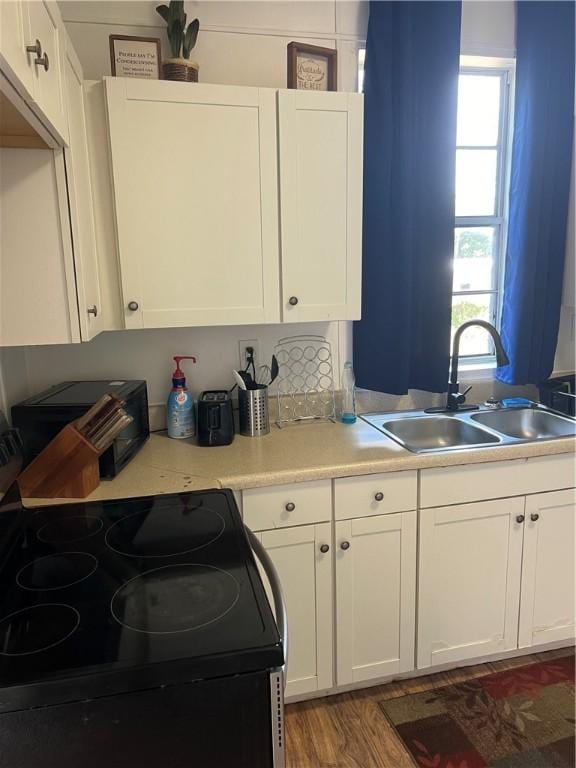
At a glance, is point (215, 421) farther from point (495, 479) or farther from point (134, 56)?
point (134, 56)

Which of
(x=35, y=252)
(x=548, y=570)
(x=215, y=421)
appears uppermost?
(x=35, y=252)

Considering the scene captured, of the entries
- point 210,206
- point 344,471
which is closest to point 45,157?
point 210,206

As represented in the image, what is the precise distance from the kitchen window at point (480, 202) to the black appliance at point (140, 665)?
183cm

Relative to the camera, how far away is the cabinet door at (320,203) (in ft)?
6.03

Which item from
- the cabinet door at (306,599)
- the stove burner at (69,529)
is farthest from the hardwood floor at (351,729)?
the stove burner at (69,529)

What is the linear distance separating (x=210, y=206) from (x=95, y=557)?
45.1 inches

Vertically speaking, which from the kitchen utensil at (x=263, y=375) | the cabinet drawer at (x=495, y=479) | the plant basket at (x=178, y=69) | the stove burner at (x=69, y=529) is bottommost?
the cabinet drawer at (x=495, y=479)

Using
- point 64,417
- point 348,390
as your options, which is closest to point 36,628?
point 64,417

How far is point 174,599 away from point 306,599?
0.87 meters

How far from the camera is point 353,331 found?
92.0 inches

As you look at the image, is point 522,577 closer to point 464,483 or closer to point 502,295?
point 464,483

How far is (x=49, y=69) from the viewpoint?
1273 mm

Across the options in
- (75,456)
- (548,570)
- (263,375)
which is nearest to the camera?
(75,456)

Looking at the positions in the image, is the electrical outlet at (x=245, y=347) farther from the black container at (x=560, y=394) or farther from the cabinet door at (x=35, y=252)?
the black container at (x=560, y=394)
